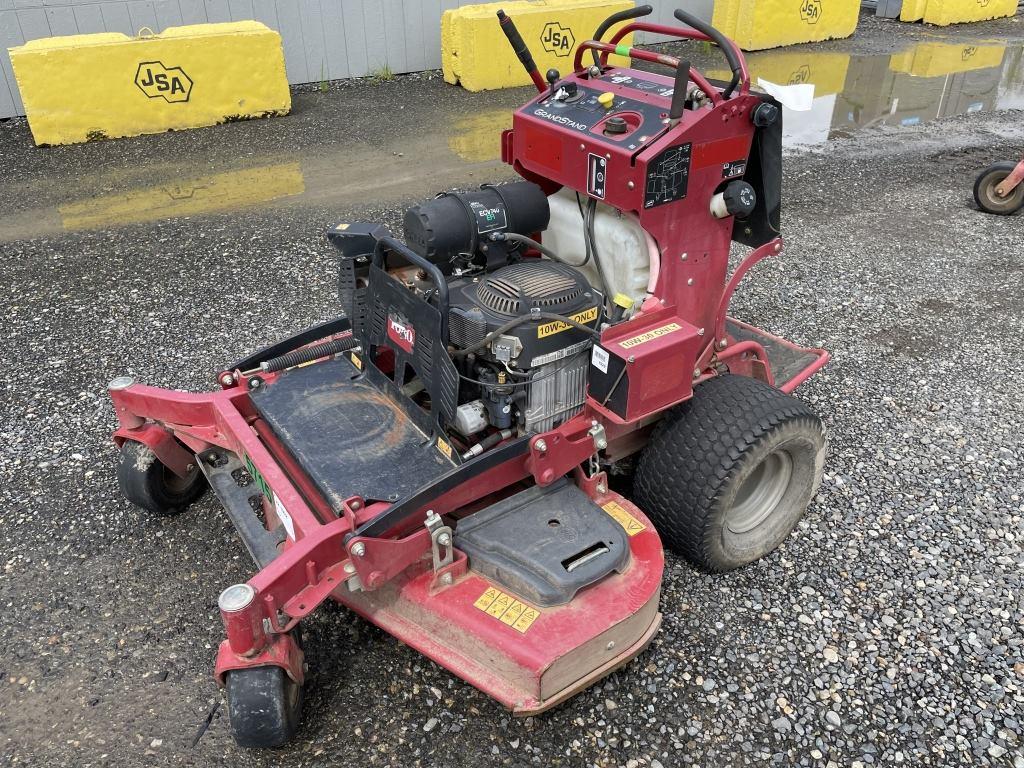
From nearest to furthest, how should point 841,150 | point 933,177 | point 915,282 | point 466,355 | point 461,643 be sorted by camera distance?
1. point 461,643
2. point 466,355
3. point 915,282
4. point 933,177
5. point 841,150

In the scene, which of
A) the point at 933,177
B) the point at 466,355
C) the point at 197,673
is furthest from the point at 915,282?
the point at 197,673

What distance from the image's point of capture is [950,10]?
553 inches

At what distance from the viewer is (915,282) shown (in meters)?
5.73

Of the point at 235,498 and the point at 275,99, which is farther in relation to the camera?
the point at 275,99

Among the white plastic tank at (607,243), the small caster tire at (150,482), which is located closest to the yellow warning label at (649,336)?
the white plastic tank at (607,243)

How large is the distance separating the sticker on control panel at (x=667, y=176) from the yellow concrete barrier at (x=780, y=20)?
10.5 metres

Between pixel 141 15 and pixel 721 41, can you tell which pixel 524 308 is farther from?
pixel 141 15

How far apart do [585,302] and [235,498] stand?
1.52m

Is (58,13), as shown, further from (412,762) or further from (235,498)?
(412,762)

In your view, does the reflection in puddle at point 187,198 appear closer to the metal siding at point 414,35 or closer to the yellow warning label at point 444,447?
the metal siding at point 414,35

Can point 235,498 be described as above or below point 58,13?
below

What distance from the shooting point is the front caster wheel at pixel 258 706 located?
2.46 meters

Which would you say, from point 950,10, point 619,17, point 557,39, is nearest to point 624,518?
point 619,17

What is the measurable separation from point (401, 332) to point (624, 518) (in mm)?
1050
